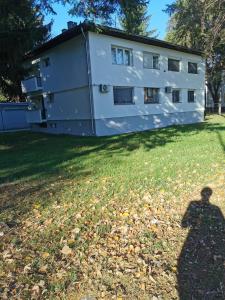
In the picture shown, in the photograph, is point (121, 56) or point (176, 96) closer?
point (121, 56)

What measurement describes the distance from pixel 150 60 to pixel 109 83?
498 cm

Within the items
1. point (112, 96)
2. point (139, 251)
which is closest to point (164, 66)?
point (112, 96)

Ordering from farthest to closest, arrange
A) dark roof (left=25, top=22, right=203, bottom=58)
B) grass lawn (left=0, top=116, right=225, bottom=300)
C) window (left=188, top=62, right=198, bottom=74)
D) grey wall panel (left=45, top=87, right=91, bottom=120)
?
window (left=188, top=62, right=198, bottom=74)
grey wall panel (left=45, top=87, right=91, bottom=120)
dark roof (left=25, top=22, right=203, bottom=58)
grass lawn (left=0, top=116, right=225, bottom=300)

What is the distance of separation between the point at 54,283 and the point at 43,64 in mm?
21482

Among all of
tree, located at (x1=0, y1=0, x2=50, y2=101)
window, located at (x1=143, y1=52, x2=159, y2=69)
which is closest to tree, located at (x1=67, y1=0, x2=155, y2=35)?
→ tree, located at (x1=0, y1=0, x2=50, y2=101)

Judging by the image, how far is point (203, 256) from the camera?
3.48m

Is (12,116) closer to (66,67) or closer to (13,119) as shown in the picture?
(13,119)

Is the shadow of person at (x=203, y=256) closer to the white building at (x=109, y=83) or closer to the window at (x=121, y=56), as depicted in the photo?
the white building at (x=109, y=83)

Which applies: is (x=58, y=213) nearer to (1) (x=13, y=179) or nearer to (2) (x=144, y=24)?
(1) (x=13, y=179)

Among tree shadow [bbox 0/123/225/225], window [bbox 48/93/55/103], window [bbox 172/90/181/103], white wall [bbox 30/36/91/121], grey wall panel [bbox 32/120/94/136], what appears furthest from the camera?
window [bbox 172/90/181/103]

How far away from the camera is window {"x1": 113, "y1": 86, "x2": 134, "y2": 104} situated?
61.6 feet

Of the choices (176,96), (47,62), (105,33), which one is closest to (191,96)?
(176,96)

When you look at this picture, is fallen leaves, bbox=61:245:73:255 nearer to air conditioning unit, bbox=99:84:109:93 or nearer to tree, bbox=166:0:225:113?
tree, bbox=166:0:225:113

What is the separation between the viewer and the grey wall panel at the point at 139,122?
18.0 m
